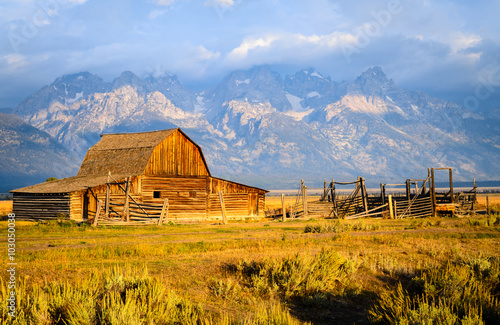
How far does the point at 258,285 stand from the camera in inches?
392

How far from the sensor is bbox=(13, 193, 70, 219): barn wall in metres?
32.9

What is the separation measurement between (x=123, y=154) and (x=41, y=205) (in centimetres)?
822

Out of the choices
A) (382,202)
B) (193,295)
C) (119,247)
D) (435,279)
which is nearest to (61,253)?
(119,247)

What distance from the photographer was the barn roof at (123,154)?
120 ft

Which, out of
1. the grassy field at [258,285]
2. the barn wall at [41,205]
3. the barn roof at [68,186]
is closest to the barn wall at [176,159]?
the barn roof at [68,186]

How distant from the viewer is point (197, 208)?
37375 millimetres

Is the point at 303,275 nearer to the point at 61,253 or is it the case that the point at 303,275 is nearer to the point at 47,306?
the point at 47,306

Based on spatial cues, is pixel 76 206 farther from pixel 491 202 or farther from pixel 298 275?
pixel 491 202

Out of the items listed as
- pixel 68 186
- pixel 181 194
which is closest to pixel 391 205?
pixel 181 194

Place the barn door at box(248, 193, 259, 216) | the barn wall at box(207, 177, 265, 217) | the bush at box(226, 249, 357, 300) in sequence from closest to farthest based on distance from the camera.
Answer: the bush at box(226, 249, 357, 300) < the barn wall at box(207, 177, 265, 217) < the barn door at box(248, 193, 259, 216)

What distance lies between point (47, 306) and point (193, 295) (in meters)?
2.91

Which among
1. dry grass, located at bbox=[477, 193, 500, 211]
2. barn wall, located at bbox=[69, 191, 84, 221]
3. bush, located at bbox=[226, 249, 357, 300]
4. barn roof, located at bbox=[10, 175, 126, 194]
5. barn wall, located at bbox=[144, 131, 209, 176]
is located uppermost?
barn wall, located at bbox=[144, 131, 209, 176]

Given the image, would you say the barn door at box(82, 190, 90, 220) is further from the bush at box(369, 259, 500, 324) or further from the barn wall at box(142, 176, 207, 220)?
the bush at box(369, 259, 500, 324)

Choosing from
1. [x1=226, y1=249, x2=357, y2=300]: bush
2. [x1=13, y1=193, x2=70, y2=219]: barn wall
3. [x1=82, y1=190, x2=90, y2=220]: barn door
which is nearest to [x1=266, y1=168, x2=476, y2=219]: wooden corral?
[x1=82, y1=190, x2=90, y2=220]: barn door
